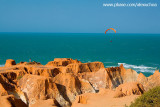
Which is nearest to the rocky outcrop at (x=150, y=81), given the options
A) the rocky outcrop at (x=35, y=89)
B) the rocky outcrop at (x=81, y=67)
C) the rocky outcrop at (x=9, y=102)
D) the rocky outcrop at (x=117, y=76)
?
the rocky outcrop at (x=117, y=76)

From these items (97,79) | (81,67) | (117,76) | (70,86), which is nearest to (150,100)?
(70,86)

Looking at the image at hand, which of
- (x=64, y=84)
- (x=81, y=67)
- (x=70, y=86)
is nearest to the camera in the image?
(x=70, y=86)

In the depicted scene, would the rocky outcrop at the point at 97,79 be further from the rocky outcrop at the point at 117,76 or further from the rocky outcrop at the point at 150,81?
the rocky outcrop at the point at 150,81

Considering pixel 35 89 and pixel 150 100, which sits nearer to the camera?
pixel 150 100

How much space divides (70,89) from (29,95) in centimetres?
611

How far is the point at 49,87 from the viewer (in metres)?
29.4

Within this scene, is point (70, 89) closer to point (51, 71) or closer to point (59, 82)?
point (59, 82)

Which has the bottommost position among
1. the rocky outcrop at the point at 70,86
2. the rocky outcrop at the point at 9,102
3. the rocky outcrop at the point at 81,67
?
the rocky outcrop at the point at 9,102

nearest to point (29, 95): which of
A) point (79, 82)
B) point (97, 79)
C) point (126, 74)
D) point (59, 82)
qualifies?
point (59, 82)

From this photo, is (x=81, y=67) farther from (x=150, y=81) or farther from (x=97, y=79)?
(x=150, y=81)

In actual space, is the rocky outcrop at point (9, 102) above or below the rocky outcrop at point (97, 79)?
below

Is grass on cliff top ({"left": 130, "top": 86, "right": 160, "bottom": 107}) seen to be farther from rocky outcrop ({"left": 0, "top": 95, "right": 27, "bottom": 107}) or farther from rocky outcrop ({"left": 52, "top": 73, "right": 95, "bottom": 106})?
rocky outcrop ({"left": 52, "top": 73, "right": 95, "bottom": 106})

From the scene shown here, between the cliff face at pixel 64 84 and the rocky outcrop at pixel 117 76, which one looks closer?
the cliff face at pixel 64 84

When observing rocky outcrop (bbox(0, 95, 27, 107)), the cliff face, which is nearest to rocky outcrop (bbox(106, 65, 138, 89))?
the cliff face
